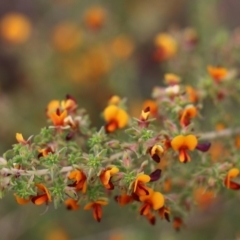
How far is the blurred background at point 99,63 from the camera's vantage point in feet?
10.2

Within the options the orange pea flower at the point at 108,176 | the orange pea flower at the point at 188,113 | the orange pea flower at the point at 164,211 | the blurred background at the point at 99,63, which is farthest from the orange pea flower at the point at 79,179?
the blurred background at the point at 99,63

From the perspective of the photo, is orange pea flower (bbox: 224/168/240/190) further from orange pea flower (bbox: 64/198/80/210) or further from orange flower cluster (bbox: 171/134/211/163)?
orange pea flower (bbox: 64/198/80/210)

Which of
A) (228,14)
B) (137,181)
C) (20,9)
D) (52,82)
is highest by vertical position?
(20,9)

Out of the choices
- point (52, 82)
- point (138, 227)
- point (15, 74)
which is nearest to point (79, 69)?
point (52, 82)

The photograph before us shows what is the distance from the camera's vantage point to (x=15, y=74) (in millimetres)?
4418

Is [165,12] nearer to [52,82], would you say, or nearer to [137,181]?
[52,82]

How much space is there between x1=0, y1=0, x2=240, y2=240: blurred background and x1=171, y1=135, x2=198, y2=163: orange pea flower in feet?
2.82

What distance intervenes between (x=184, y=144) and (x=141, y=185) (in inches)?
9.1

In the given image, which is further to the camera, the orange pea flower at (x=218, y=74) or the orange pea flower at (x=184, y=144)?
the orange pea flower at (x=218, y=74)

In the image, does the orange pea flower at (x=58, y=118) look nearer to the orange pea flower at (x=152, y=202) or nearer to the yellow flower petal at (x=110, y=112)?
the yellow flower petal at (x=110, y=112)

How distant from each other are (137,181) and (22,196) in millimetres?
358

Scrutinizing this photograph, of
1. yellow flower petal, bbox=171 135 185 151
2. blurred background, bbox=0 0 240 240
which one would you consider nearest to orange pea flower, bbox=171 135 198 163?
yellow flower petal, bbox=171 135 185 151

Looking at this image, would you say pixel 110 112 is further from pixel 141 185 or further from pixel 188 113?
pixel 141 185

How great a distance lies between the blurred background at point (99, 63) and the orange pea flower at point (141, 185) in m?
1.08
